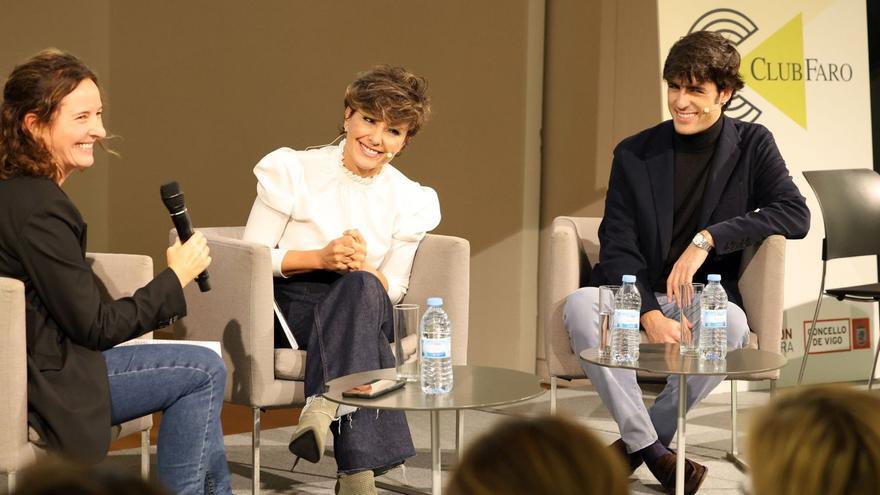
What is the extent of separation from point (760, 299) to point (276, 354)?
5.13 ft

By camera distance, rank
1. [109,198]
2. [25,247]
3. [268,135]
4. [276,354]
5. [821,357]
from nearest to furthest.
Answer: [25,247] → [276,354] → [821,357] → [268,135] → [109,198]

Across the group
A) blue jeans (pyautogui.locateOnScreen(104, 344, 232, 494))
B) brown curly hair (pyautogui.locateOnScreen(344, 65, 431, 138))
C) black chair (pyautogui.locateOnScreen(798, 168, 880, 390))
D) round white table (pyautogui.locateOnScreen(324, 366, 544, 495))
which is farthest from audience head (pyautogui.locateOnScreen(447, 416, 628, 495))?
black chair (pyautogui.locateOnScreen(798, 168, 880, 390))

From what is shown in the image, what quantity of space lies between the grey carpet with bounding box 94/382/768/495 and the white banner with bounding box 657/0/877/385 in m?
0.49

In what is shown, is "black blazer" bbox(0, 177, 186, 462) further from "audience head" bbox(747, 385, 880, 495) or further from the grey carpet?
"audience head" bbox(747, 385, 880, 495)

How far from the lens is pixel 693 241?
3549 mm

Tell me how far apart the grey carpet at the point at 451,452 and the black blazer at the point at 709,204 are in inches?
21.8

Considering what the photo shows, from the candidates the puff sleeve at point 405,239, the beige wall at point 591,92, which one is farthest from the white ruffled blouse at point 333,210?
the beige wall at point 591,92

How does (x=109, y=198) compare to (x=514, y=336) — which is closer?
(x=514, y=336)

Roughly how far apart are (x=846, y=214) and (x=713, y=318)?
1.93 metres

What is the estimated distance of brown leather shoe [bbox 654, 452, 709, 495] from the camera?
129 inches

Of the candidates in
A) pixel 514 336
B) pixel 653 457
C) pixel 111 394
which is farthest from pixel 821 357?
pixel 111 394

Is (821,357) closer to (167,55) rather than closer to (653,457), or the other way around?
(653,457)

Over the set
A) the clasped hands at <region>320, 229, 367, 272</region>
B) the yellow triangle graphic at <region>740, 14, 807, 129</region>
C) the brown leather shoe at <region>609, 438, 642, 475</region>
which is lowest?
the brown leather shoe at <region>609, 438, 642, 475</region>

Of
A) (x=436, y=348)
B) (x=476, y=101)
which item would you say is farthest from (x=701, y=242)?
(x=476, y=101)
